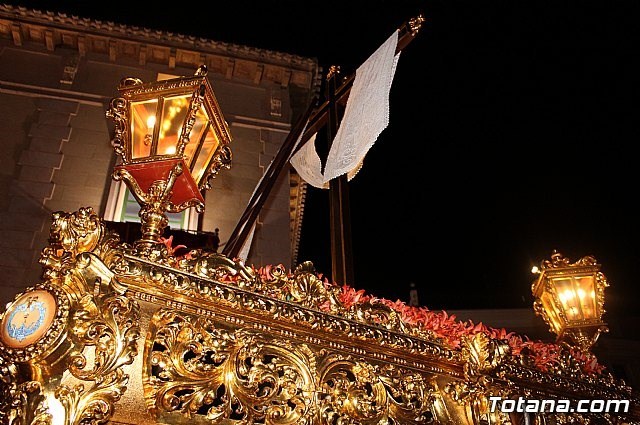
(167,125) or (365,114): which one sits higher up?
(365,114)

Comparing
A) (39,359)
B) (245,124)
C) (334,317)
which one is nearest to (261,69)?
(245,124)

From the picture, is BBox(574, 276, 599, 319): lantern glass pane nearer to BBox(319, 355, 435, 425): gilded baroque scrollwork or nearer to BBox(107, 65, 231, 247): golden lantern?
BBox(319, 355, 435, 425): gilded baroque scrollwork

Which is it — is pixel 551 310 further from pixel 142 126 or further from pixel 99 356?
pixel 99 356

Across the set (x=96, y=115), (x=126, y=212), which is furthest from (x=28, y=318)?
(x=96, y=115)

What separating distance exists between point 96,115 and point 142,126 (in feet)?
26.7

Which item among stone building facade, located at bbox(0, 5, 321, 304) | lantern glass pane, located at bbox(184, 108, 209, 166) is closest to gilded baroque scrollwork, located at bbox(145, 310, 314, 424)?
lantern glass pane, located at bbox(184, 108, 209, 166)

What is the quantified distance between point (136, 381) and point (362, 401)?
1324 mm

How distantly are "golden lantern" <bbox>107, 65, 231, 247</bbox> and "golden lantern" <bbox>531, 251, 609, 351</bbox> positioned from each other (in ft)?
12.3

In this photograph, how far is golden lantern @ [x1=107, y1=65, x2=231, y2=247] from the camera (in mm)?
3441

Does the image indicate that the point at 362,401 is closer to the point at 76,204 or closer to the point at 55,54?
the point at 76,204

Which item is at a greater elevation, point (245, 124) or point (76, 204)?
point (245, 124)

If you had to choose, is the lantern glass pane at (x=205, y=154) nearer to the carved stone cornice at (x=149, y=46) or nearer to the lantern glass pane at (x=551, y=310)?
the lantern glass pane at (x=551, y=310)

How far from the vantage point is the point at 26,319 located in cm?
237

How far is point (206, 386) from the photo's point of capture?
8.89ft
